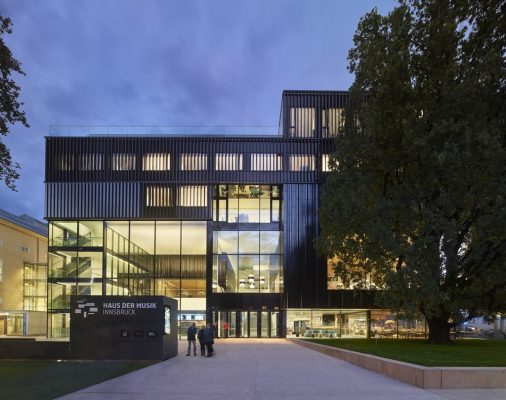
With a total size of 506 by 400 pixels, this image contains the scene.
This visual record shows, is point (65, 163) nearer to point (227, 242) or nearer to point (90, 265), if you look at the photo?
point (90, 265)

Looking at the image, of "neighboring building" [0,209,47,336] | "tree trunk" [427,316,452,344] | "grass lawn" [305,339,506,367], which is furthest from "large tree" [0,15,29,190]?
"neighboring building" [0,209,47,336]

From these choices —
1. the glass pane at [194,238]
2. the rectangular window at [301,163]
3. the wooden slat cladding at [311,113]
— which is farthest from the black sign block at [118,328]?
the wooden slat cladding at [311,113]

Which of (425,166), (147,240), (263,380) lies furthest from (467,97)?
(147,240)

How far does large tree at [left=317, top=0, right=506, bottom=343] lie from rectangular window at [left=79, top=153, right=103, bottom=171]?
23245 millimetres

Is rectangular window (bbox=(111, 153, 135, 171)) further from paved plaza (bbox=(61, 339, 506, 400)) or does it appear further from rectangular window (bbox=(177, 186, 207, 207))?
paved plaza (bbox=(61, 339, 506, 400))

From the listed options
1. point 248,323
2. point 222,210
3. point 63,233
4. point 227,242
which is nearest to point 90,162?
point 63,233

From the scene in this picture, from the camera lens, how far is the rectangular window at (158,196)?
147 ft

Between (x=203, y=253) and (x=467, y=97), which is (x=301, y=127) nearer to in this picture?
(x=203, y=253)

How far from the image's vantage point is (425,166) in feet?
85.3

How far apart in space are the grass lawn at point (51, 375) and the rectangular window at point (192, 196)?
81.0 ft

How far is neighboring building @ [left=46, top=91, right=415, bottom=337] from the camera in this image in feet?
146

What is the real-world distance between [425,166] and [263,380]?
51.6 ft

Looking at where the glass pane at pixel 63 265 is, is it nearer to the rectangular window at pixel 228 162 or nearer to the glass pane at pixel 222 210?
the glass pane at pixel 222 210

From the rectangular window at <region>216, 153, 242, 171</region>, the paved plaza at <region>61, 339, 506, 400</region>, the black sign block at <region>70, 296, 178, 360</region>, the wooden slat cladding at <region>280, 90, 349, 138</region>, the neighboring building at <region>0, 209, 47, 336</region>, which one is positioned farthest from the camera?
the neighboring building at <region>0, 209, 47, 336</region>
